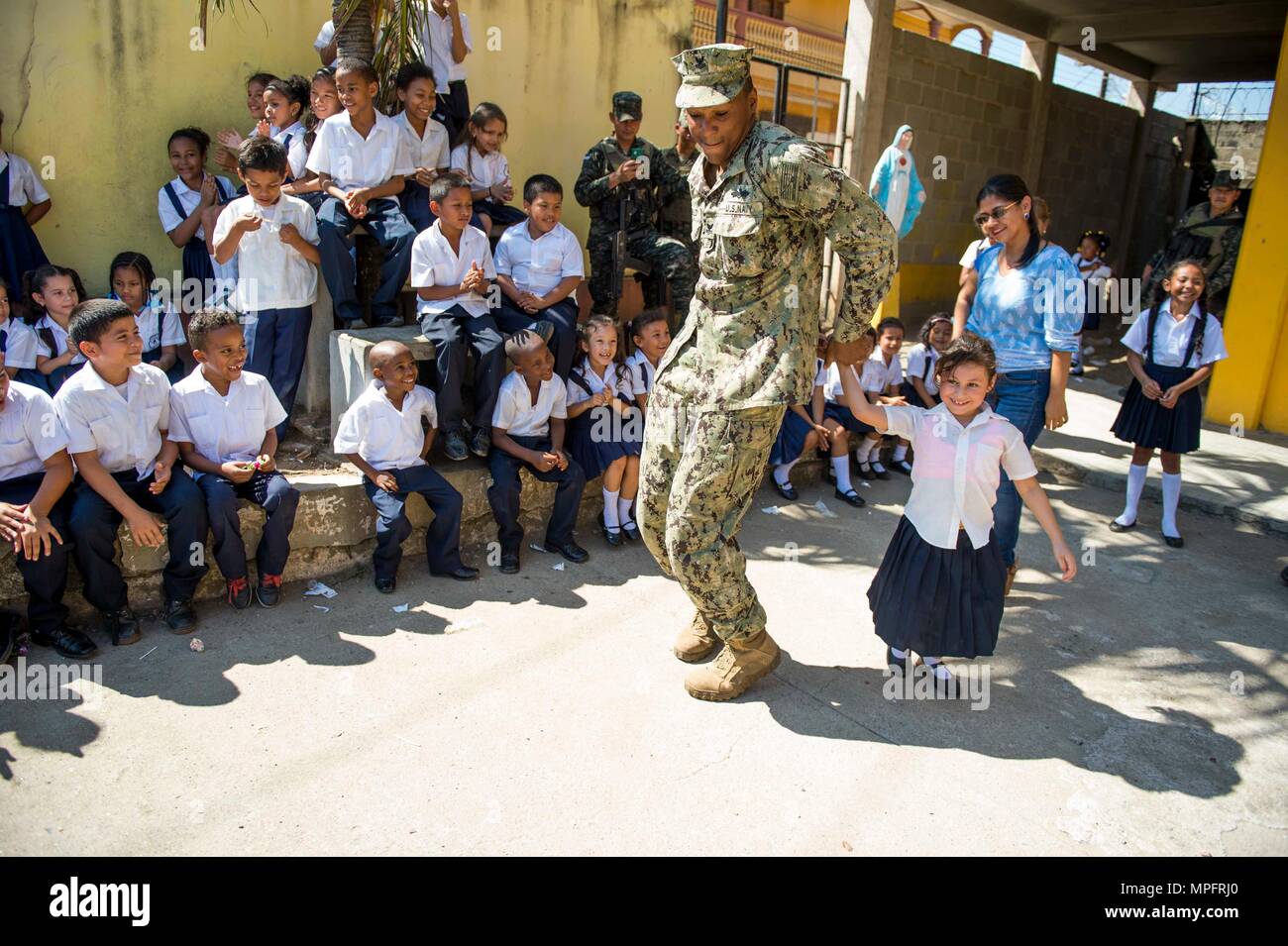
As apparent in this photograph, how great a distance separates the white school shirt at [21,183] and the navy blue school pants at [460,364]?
2431mm

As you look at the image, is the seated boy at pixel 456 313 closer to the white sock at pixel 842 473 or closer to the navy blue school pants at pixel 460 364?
the navy blue school pants at pixel 460 364

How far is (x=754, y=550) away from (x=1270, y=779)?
2.48 meters

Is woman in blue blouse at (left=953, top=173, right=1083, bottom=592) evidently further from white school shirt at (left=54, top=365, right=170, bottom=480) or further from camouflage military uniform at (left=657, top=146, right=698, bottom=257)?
white school shirt at (left=54, top=365, right=170, bottom=480)

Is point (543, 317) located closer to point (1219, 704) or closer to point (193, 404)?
point (193, 404)

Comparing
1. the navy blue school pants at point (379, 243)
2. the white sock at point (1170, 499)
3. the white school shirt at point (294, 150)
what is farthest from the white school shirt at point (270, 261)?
the white sock at point (1170, 499)

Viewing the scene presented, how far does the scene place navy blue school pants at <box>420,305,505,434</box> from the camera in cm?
460

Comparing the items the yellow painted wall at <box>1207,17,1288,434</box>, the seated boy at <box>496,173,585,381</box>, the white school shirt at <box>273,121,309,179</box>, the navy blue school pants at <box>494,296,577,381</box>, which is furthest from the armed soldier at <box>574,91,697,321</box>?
the yellow painted wall at <box>1207,17,1288,434</box>

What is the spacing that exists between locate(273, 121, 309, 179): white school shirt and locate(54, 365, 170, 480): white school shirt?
6.99 ft

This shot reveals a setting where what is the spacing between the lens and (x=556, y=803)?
2789 mm

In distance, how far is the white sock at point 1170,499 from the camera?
17.9 ft

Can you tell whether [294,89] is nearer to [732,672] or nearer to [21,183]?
[21,183]

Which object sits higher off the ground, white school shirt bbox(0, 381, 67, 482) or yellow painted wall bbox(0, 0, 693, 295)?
yellow painted wall bbox(0, 0, 693, 295)

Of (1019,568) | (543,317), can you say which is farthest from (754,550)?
(543,317)

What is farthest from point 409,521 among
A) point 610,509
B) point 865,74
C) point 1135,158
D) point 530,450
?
point 1135,158
